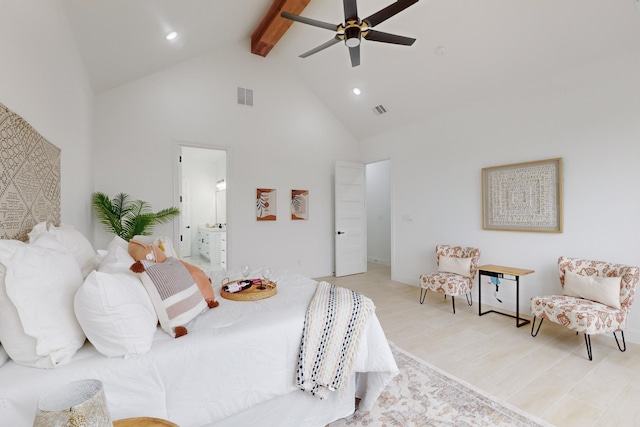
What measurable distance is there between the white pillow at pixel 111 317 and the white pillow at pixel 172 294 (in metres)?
0.15

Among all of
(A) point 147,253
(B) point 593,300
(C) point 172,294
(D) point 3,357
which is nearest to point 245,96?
(A) point 147,253

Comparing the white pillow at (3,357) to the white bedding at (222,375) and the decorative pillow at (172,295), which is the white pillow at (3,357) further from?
the decorative pillow at (172,295)

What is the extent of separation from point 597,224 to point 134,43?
5.18m

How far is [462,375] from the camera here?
2.40 m

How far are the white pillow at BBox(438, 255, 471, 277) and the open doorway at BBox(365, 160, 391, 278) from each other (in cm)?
279

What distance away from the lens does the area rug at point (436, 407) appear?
1886 millimetres

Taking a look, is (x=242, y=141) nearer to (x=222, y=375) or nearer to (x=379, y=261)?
(x=222, y=375)

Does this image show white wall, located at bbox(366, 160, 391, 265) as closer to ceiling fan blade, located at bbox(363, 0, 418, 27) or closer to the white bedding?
ceiling fan blade, located at bbox(363, 0, 418, 27)

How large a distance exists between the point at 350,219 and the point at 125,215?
12.3 ft

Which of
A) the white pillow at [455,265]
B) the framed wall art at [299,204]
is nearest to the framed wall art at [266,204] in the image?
the framed wall art at [299,204]

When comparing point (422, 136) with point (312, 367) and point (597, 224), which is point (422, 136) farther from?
point (312, 367)

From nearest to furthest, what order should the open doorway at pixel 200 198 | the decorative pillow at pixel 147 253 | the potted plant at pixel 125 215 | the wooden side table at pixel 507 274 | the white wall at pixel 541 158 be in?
the decorative pillow at pixel 147 253, the white wall at pixel 541 158, the wooden side table at pixel 507 274, the potted plant at pixel 125 215, the open doorway at pixel 200 198

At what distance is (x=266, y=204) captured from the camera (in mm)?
5125

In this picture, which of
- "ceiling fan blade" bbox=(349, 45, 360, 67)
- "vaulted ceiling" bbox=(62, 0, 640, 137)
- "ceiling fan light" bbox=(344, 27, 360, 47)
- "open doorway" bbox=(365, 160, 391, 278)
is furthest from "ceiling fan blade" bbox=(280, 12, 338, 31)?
"open doorway" bbox=(365, 160, 391, 278)
